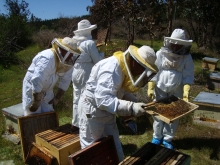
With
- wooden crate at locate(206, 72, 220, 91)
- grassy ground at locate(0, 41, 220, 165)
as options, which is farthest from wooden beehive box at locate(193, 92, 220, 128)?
wooden crate at locate(206, 72, 220, 91)

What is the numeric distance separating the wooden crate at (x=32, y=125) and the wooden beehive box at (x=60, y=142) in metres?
0.22

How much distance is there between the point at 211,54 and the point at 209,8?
9.69 feet

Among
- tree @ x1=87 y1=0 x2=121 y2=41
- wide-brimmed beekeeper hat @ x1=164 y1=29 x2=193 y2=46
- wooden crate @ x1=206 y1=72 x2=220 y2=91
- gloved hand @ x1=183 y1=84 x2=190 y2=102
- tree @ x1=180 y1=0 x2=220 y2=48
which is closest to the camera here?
wide-brimmed beekeeper hat @ x1=164 y1=29 x2=193 y2=46

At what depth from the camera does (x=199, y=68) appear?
11.1 m

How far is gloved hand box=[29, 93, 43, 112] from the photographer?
3335 millimetres

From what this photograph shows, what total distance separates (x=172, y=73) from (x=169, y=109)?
1.19 meters

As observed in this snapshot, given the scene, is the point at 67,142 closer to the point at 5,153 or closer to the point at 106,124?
the point at 106,124

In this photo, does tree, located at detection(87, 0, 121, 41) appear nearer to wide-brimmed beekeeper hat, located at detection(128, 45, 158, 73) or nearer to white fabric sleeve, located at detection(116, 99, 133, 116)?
wide-brimmed beekeeper hat, located at detection(128, 45, 158, 73)

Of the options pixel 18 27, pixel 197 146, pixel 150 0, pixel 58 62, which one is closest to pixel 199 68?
pixel 150 0

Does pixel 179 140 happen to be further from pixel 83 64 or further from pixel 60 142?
pixel 60 142

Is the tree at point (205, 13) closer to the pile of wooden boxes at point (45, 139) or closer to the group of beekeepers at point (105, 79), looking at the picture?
the group of beekeepers at point (105, 79)

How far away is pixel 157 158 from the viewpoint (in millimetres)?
2551

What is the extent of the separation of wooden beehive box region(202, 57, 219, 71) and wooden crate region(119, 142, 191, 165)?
8263 mm

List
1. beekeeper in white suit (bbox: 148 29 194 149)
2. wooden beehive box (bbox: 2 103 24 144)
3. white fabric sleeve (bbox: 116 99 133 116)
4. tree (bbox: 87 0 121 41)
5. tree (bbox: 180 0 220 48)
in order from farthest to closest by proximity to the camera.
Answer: tree (bbox: 180 0 220 48)
tree (bbox: 87 0 121 41)
wooden beehive box (bbox: 2 103 24 144)
beekeeper in white suit (bbox: 148 29 194 149)
white fabric sleeve (bbox: 116 99 133 116)
